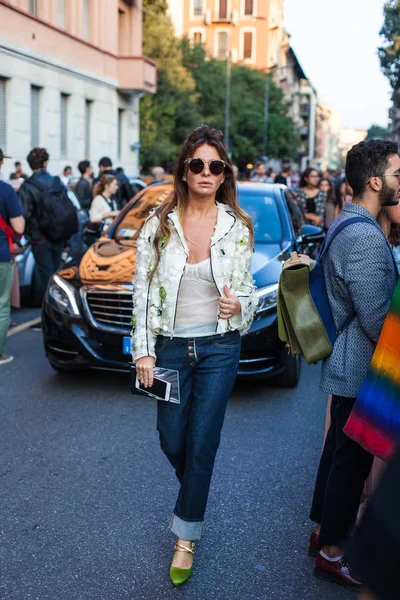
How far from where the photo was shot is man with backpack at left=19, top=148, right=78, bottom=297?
366 inches

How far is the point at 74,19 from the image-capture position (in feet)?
91.7

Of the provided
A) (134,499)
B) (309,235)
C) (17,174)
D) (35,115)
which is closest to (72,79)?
(35,115)

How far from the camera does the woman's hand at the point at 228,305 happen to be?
3500 mm

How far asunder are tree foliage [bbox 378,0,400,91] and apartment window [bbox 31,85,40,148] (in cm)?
1762

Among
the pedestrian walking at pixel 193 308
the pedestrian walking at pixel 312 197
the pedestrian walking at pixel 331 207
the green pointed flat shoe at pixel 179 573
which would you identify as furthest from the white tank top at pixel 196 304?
the pedestrian walking at pixel 312 197

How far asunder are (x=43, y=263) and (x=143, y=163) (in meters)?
31.6

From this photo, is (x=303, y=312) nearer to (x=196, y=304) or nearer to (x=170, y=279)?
(x=196, y=304)

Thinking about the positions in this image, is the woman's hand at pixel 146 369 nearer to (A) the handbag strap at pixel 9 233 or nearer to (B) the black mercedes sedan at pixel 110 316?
(B) the black mercedes sedan at pixel 110 316

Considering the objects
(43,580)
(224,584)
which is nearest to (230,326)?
(224,584)

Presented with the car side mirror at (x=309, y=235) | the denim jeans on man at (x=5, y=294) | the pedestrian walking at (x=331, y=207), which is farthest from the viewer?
the pedestrian walking at (x=331, y=207)

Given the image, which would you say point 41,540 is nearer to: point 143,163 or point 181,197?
point 181,197

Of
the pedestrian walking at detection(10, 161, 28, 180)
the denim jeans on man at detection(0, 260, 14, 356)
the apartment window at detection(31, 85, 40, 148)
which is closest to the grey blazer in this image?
the denim jeans on man at detection(0, 260, 14, 356)

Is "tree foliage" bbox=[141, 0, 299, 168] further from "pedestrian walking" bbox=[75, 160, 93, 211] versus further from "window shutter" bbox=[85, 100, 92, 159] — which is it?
"pedestrian walking" bbox=[75, 160, 93, 211]

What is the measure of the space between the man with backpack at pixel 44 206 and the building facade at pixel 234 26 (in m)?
79.5
